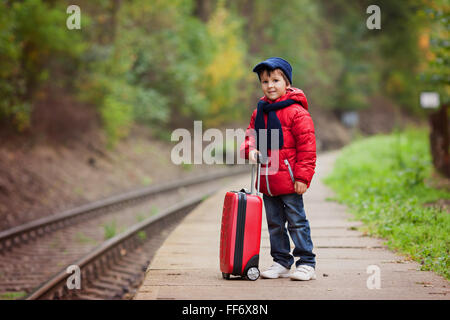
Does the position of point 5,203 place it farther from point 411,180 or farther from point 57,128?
point 411,180

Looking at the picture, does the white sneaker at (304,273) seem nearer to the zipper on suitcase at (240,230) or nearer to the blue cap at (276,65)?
the zipper on suitcase at (240,230)

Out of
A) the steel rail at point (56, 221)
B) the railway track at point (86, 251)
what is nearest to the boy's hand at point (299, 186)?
the railway track at point (86, 251)

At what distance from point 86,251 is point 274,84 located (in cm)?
495

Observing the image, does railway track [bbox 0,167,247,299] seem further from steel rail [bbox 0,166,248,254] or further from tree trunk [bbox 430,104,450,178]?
tree trunk [bbox 430,104,450,178]

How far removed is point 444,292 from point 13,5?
11118 millimetres

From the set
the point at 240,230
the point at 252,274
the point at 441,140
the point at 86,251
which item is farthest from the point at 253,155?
the point at 441,140

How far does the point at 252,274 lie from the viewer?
11.6 feet

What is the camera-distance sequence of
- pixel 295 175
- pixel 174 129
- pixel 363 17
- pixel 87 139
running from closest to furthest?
pixel 295 175, pixel 87 139, pixel 174 129, pixel 363 17

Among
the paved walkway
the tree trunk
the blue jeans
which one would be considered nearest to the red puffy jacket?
the blue jeans

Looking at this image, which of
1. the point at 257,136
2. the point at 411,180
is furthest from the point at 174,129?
the point at 257,136

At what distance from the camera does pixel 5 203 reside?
955 cm

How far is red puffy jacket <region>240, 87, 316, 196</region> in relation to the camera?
3447 millimetres

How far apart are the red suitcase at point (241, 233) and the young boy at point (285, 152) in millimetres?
207

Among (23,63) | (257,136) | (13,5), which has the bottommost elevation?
(257,136)
